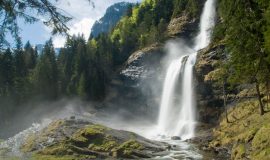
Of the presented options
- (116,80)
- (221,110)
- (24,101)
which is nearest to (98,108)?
(116,80)

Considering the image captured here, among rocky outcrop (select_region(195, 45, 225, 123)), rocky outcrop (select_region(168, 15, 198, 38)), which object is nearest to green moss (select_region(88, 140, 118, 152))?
rocky outcrop (select_region(195, 45, 225, 123))

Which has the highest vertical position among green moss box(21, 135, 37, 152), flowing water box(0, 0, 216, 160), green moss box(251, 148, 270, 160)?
flowing water box(0, 0, 216, 160)

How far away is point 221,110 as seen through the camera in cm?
6103

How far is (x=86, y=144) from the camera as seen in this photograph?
47875mm

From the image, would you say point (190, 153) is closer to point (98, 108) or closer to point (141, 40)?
point (98, 108)

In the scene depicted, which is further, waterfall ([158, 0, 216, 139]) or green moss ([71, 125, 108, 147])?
waterfall ([158, 0, 216, 139])

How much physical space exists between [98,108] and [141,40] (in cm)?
2432

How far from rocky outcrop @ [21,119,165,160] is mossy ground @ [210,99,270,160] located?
8.01 metres

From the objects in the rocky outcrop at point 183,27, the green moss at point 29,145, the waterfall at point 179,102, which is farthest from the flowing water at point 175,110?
the rocky outcrop at point 183,27

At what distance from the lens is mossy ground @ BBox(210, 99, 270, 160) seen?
30.1 m

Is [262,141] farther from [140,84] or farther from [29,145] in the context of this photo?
[140,84]

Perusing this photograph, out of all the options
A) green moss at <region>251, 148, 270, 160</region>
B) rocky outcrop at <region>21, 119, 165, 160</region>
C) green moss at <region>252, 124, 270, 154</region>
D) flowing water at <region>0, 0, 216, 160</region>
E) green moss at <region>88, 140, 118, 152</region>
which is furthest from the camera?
flowing water at <region>0, 0, 216, 160</region>

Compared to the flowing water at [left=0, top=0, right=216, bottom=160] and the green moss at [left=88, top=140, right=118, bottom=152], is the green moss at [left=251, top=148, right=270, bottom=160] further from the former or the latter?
the flowing water at [left=0, top=0, right=216, bottom=160]

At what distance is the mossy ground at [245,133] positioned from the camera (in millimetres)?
30083
